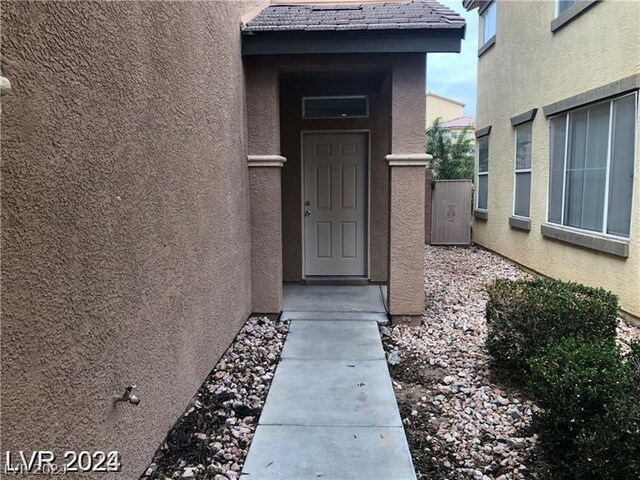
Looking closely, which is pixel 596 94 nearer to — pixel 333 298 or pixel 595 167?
pixel 595 167

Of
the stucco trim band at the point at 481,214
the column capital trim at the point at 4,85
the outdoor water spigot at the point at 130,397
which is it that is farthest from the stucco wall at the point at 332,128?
the column capital trim at the point at 4,85

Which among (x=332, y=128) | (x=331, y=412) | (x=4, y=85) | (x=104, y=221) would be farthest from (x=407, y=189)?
(x=4, y=85)

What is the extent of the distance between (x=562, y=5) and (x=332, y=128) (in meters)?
4.33

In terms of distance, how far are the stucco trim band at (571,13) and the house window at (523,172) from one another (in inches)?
72.2

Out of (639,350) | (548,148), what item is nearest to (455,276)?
(548,148)

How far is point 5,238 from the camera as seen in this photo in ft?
5.21

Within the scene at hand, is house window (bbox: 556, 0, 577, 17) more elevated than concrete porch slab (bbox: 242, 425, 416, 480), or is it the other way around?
house window (bbox: 556, 0, 577, 17)

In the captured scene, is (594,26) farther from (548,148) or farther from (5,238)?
(5,238)

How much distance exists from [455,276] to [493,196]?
3.60 m

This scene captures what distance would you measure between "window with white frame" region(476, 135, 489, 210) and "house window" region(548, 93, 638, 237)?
424cm

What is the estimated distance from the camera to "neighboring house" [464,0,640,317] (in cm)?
588

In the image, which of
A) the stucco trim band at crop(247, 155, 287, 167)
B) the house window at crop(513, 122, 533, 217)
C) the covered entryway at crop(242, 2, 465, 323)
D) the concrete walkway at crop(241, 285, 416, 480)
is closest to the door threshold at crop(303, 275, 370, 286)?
the covered entryway at crop(242, 2, 465, 323)

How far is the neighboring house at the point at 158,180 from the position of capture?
1.75m

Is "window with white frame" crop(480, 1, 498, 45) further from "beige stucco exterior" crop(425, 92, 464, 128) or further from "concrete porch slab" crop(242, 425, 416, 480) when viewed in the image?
"beige stucco exterior" crop(425, 92, 464, 128)
